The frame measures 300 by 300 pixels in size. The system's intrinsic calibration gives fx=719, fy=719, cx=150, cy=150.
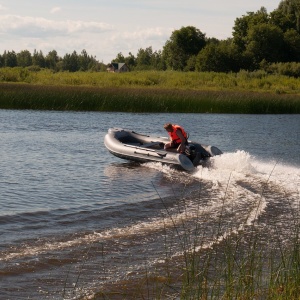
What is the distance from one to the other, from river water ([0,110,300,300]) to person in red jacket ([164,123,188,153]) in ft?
1.85

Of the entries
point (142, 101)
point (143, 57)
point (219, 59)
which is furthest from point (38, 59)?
point (142, 101)

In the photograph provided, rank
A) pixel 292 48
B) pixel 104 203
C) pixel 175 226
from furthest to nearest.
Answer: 1. pixel 292 48
2. pixel 104 203
3. pixel 175 226

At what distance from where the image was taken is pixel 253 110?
2991 centimetres

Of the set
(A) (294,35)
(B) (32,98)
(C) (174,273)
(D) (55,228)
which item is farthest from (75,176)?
(A) (294,35)

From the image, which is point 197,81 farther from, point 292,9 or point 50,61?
point 50,61

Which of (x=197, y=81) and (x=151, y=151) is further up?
(x=197, y=81)

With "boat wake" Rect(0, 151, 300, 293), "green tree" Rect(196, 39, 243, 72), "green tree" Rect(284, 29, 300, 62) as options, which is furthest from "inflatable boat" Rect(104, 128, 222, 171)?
"green tree" Rect(284, 29, 300, 62)

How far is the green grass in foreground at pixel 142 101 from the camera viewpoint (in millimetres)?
27172

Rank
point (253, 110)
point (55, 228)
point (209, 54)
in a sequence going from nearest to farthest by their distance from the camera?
point (55, 228)
point (253, 110)
point (209, 54)

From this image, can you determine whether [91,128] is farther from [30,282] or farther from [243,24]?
[243,24]

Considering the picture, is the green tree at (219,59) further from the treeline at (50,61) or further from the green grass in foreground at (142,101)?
the treeline at (50,61)

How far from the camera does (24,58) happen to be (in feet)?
339

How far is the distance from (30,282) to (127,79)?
35.2 meters

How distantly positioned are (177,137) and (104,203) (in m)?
4.21
